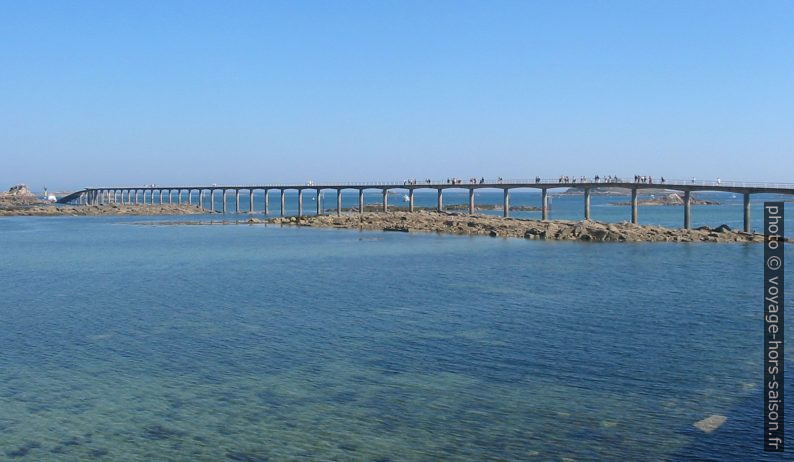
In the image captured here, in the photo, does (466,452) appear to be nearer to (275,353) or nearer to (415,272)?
(275,353)

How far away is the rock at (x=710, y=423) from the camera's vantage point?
16391 mm

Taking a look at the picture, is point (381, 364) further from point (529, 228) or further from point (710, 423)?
point (529, 228)

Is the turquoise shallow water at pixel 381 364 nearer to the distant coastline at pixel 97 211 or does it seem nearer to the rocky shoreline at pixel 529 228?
the rocky shoreline at pixel 529 228

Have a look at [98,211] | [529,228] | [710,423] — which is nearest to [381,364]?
[710,423]

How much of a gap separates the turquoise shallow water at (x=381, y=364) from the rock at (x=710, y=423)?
229mm

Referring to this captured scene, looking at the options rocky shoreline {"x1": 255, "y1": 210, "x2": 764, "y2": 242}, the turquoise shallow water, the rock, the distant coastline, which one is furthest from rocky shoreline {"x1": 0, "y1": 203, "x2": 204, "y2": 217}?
the rock

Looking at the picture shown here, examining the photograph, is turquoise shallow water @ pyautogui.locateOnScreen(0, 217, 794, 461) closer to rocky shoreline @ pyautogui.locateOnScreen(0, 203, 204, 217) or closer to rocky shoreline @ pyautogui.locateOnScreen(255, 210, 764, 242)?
rocky shoreline @ pyautogui.locateOnScreen(255, 210, 764, 242)

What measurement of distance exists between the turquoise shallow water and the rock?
0.75ft

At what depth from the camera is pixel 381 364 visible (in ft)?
71.9

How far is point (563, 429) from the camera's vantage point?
16375 mm

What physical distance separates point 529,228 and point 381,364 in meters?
52.5

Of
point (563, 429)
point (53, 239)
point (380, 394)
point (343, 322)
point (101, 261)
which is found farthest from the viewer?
point (53, 239)

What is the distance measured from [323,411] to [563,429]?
5.52 metres

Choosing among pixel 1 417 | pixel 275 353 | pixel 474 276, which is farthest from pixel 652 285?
pixel 1 417
